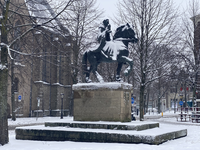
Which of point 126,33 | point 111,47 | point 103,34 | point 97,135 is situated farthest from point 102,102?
point 126,33

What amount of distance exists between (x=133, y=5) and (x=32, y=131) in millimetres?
13723

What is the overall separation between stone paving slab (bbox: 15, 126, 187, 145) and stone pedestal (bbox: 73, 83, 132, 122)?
3.33 ft

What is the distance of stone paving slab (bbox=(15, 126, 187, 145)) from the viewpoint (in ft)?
27.6

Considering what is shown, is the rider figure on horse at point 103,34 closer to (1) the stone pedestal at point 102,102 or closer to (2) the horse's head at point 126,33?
(2) the horse's head at point 126,33

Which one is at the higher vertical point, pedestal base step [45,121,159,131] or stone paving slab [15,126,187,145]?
pedestal base step [45,121,159,131]

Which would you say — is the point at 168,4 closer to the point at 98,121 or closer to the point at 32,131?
the point at 98,121

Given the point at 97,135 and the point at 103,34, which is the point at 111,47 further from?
the point at 97,135

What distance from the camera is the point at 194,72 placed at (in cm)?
2538

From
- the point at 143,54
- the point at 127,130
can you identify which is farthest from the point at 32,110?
the point at 127,130

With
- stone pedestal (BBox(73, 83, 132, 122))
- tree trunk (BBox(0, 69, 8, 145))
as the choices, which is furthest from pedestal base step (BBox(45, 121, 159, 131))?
tree trunk (BBox(0, 69, 8, 145))

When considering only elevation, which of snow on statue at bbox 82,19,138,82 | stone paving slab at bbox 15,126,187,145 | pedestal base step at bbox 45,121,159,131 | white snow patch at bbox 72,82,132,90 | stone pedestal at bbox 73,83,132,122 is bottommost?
stone paving slab at bbox 15,126,187,145

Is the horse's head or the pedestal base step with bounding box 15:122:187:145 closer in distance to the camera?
the pedestal base step with bounding box 15:122:187:145

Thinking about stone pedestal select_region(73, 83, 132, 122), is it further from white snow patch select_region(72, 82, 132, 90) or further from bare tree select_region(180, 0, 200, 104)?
bare tree select_region(180, 0, 200, 104)

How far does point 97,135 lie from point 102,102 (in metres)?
1.77
